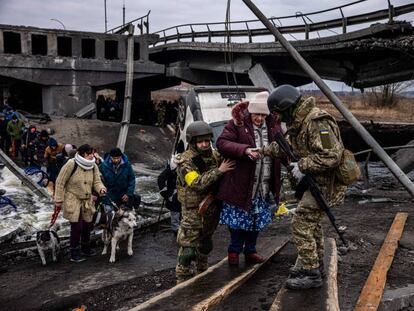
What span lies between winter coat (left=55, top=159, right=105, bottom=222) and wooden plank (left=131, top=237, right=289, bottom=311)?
2989mm

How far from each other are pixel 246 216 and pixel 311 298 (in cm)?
116

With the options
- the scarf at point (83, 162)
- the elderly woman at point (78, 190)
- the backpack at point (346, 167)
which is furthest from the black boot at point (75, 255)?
the backpack at point (346, 167)

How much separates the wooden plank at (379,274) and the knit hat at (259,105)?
6.62ft

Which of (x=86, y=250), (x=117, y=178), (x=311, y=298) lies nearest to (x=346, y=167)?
(x=311, y=298)

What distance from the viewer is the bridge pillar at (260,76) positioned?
21.5m

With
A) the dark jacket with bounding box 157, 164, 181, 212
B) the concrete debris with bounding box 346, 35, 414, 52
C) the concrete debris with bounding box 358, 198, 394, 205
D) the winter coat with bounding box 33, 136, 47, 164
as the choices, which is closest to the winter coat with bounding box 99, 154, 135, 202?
the dark jacket with bounding box 157, 164, 181, 212

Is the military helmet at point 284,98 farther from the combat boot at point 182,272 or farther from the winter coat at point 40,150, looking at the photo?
the winter coat at point 40,150

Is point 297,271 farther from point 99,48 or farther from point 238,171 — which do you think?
point 99,48

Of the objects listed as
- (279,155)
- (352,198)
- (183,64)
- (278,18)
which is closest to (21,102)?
(183,64)

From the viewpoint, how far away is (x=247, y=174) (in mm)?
4984

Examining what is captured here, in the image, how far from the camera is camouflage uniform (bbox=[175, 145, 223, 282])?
4.91 meters

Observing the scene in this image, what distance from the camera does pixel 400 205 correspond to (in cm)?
1034

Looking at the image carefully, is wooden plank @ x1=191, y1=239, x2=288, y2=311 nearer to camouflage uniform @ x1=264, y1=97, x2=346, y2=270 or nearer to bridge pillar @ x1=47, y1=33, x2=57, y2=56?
camouflage uniform @ x1=264, y1=97, x2=346, y2=270

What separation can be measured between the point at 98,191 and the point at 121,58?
20992 mm
